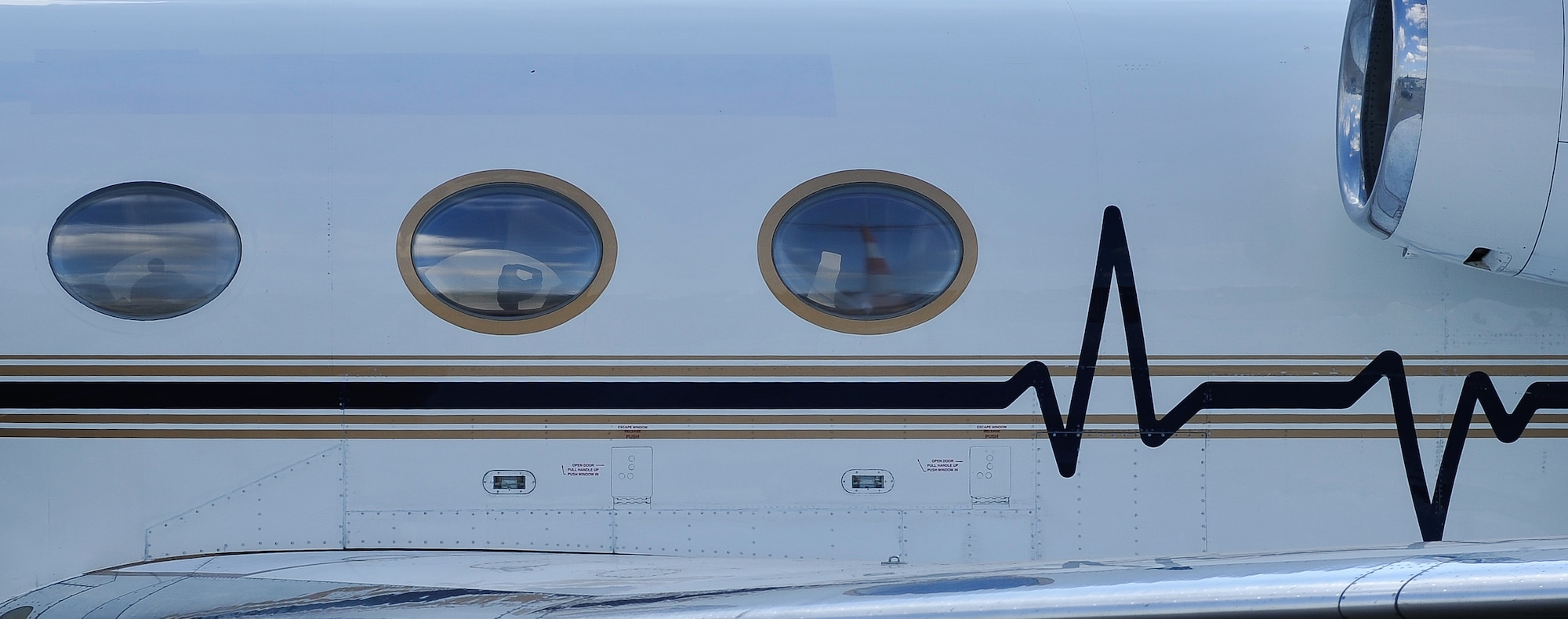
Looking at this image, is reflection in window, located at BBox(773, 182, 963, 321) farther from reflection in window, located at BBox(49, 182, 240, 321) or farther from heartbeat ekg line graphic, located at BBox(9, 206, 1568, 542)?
reflection in window, located at BBox(49, 182, 240, 321)

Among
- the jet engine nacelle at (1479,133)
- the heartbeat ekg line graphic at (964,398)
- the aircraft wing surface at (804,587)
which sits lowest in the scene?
the aircraft wing surface at (804,587)

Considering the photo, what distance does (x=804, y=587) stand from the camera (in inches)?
124

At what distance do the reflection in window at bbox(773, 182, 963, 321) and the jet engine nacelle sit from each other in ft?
5.21

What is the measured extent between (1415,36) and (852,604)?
270 centimetres

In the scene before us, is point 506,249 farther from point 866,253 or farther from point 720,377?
point 866,253

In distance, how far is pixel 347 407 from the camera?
4.34 metres

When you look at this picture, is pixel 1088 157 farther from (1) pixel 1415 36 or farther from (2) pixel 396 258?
(2) pixel 396 258

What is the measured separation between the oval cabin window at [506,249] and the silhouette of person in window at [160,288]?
0.85 metres

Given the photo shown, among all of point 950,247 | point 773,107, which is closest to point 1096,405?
point 950,247

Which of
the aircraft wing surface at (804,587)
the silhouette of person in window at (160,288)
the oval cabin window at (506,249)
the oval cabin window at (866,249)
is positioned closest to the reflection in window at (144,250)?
the silhouette of person in window at (160,288)

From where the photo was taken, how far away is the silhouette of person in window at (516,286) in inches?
173

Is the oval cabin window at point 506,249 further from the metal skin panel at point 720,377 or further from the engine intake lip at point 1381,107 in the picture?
the engine intake lip at point 1381,107

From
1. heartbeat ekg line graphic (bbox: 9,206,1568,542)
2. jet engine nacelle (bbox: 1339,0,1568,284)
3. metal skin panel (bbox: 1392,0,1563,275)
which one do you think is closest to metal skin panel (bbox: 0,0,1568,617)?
heartbeat ekg line graphic (bbox: 9,206,1568,542)

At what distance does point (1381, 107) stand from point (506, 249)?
3.33 m
